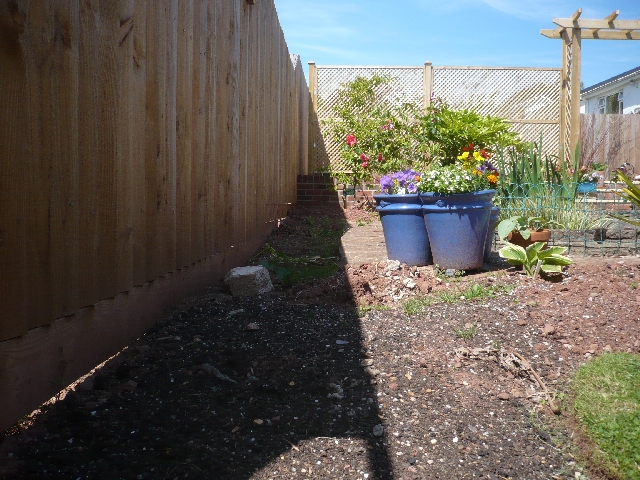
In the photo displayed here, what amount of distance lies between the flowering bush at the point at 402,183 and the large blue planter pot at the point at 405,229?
0.32ft

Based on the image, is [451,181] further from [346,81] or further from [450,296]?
[346,81]

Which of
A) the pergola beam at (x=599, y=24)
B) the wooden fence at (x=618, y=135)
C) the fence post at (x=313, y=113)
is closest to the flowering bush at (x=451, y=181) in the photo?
the fence post at (x=313, y=113)

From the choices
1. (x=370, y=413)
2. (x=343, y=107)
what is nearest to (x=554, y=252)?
(x=370, y=413)

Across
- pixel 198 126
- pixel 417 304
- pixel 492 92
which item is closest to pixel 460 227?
pixel 417 304

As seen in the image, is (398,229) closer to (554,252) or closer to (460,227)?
(460,227)

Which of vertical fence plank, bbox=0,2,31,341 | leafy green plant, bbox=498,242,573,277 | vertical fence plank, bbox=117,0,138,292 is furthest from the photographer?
leafy green plant, bbox=498,242,573,277

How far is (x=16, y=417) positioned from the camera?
5.32 ft

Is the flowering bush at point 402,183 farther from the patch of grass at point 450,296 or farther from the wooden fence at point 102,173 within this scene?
the wooden fence at point 102,173

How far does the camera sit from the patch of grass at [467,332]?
2.91 metres

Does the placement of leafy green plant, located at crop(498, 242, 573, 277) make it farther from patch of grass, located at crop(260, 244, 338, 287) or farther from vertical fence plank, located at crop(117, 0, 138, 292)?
vertical fence plank, located at crop(117, 0, 138, 292)

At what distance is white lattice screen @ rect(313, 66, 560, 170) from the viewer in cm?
1131

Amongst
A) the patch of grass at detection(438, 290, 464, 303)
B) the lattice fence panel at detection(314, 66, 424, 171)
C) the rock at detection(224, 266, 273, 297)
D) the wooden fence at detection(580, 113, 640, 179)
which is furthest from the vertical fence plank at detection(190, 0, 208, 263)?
the wooden fence at detection(580, 113, 640, 179)

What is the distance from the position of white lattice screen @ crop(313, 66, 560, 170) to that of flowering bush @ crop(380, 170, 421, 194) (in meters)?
6.33

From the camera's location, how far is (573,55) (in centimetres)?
1123
